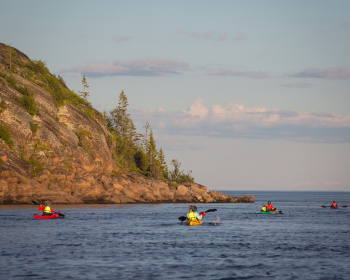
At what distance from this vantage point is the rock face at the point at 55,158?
89.8m

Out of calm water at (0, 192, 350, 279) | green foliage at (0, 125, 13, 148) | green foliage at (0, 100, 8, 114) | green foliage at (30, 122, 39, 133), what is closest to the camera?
calm water at (0, 192, 350, 279)

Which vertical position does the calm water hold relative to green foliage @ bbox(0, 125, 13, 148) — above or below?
below

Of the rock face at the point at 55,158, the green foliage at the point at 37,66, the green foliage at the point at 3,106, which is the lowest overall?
the rock face at the point at 55,158

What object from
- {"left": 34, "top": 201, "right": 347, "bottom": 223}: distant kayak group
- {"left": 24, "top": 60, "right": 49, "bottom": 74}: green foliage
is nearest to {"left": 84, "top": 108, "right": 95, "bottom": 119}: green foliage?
{"left": 24, "top": 60, "right": 49, "bottom": 74}: green foliage

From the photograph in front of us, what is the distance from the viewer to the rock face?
89.8 meters

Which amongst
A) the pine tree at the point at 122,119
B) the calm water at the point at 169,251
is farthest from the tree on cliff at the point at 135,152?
the calm water at the point at 169,251

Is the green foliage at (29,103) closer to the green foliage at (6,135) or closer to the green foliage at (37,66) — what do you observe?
the green foliage at (6,135)

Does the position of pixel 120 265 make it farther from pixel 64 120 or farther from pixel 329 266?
pixel 64 120

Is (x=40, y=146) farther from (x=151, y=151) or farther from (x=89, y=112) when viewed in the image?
(x=151, y=151)

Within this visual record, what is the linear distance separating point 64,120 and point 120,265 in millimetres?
91634

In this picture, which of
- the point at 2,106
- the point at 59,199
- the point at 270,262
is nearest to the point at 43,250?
the point at 270,262

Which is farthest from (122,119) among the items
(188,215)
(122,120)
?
(188,215)

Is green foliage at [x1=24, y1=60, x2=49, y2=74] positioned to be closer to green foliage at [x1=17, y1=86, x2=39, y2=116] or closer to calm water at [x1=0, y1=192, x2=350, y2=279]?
green foliage at [x1=17, y1=86, x2=39, y2=116]

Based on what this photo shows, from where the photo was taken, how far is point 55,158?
101188mm
